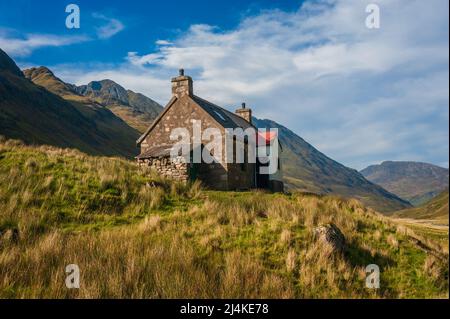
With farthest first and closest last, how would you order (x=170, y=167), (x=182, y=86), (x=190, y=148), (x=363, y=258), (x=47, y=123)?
(x=47, y=123) → (x=182, y=86) → (x=190, y=148) → (x=170, y=167) → (x=363, y=258)

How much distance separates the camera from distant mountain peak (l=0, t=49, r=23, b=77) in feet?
347

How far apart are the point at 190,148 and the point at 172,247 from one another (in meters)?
15.6

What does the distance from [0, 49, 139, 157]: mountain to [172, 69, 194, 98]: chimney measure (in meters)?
43.5

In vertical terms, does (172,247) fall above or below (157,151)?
below

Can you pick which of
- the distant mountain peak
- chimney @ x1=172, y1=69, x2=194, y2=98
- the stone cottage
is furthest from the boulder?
the distant mountain peak

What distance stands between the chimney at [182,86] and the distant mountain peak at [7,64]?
10066cm

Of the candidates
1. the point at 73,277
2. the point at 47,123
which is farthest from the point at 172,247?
the point at 47,123

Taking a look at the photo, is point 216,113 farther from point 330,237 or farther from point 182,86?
point 330,237

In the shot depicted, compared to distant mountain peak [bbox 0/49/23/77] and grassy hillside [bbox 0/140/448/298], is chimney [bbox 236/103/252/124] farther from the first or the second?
distant mountain peak [bbox 0/49/23/77]

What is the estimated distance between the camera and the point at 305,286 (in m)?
7.66

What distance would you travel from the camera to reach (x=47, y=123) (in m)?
85.8

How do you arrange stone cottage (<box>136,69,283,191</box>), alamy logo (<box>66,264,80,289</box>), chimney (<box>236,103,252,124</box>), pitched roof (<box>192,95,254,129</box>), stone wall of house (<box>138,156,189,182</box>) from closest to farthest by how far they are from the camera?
alamy logo (<box>66,264,80,289</box>) → stone wall of house (<box>138,156,189,182</box>) → stone cottage (<box>136,69,283,191</box>) → pitched roof (<box>192,95,254,129</box>) → chimney (<box>236,103,252,124</box>)
